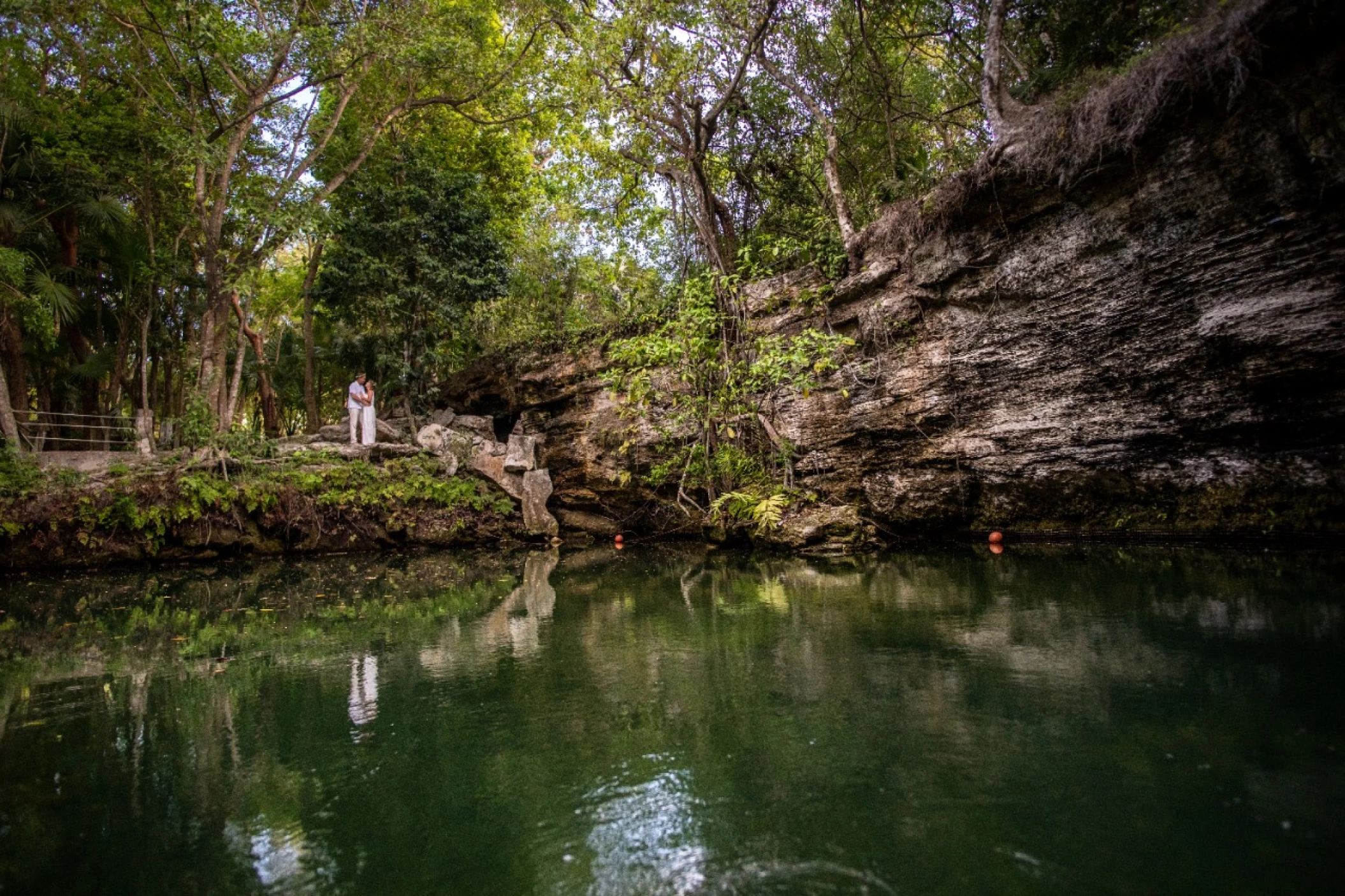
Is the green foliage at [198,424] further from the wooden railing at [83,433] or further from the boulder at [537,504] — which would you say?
the boulder at [537,504]

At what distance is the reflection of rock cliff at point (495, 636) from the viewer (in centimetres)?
369

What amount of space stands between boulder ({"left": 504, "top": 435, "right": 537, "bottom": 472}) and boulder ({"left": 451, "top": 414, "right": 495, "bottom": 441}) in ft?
3.87

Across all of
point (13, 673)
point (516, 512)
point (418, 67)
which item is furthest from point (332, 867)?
point (418, 67)

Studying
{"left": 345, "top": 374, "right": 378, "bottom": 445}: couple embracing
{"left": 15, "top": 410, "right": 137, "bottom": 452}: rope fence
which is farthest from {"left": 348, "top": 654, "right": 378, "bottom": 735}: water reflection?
{"left": 15, "top": 410, "right": 137, "bottom": 452}: rope fence

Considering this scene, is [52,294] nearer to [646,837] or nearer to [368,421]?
[368,421]

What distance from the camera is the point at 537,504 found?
12602mm

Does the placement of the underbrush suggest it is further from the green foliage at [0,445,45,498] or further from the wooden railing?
the wooden railing

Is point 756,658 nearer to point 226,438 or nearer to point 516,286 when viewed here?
point 226,438

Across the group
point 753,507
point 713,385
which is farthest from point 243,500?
point 753,507

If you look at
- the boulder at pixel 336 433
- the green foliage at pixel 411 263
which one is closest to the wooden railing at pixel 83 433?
the boulder at pixel 336 433

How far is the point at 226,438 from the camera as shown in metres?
10.6

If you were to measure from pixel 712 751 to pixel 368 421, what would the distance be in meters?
13.0

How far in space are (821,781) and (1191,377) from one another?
6.89 m

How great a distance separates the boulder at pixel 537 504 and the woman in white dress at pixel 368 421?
3426mm
